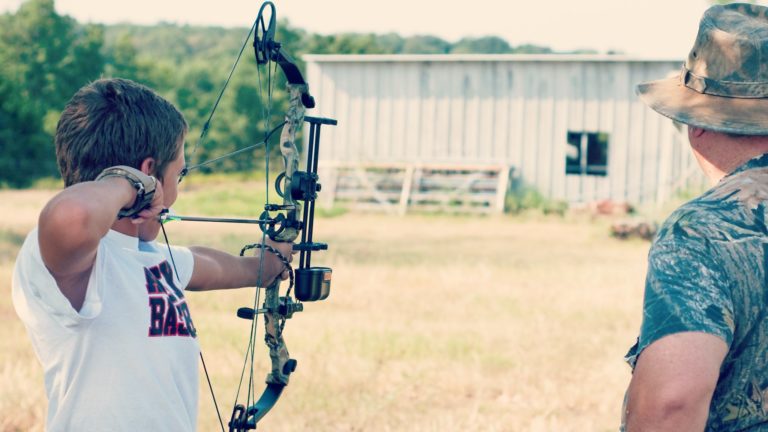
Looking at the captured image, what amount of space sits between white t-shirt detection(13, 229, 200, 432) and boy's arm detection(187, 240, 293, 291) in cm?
48

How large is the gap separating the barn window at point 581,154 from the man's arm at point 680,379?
2134cm

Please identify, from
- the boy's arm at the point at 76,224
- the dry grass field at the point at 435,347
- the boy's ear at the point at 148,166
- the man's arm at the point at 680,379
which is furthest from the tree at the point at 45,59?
the man's arm at the point at 680,379

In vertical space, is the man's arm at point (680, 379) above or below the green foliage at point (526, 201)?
above

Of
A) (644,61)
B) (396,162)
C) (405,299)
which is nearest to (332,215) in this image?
(396,162)

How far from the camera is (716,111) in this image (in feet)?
7.55

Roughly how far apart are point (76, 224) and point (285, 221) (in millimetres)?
1098

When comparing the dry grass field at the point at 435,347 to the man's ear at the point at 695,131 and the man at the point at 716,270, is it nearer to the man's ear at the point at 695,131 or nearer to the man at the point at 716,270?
the man at the point at 716,270

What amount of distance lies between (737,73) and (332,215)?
20.3m

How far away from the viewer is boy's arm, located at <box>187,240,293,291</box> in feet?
10.3

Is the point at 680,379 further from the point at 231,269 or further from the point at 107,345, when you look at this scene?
the point at 231,269

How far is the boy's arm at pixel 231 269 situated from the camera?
315cm

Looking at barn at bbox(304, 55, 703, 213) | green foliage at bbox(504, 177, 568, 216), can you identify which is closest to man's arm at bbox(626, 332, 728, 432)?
barn at bbox(304, 55, 703, 213)

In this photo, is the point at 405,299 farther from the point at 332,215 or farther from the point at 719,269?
the point at 332,215

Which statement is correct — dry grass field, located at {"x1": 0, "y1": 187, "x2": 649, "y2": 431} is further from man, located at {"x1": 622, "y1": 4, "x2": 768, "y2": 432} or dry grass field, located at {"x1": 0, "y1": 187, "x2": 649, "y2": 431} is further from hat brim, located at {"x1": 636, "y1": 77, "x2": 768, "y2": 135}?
hat brim, located at {"x1": 636, "y1": 77, "x2": 768, "y2": 135}
